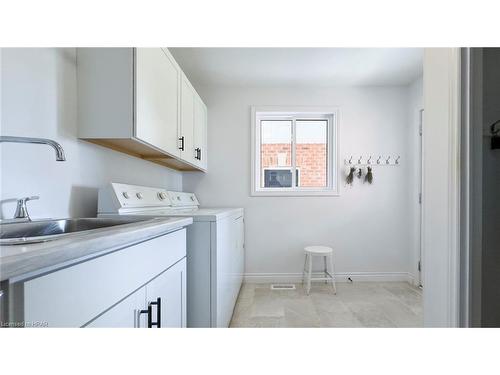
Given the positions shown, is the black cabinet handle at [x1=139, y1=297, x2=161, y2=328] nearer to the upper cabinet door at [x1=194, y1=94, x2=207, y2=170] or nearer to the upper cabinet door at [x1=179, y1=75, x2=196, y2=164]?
the upper cabinet door at [x1=179, y1=75, x2=196, y2=164]

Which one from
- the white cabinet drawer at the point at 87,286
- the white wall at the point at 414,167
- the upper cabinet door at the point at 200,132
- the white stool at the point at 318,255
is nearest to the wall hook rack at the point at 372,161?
the white wall at the point at 414,167

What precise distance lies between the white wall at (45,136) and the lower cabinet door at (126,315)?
26.2 inches

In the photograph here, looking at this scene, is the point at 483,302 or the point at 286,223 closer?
the point at 483,302

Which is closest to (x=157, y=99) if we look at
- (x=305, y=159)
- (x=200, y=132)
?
(x=200, y=132)

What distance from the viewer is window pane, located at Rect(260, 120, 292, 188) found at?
135 inches

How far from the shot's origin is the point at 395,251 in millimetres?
3260

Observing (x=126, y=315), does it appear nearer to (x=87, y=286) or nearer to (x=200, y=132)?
(x=87, y=286)

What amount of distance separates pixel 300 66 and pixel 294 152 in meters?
1.06

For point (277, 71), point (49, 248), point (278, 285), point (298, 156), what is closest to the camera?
point (49, 248)

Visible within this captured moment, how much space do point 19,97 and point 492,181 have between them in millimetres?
1956

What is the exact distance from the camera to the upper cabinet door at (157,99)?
4.77 feet
